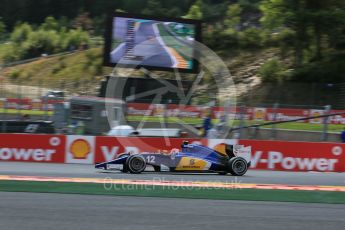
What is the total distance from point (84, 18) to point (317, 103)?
80636mm

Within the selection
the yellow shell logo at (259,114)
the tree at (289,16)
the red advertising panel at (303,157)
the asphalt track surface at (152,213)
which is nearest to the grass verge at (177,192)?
the asphalt track surface at (152,213)

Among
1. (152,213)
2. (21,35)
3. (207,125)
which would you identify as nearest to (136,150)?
(207,125)

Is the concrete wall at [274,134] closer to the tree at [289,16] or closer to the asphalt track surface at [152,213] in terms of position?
the asphalt track surface at [152,213]

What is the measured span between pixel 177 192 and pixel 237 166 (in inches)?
136

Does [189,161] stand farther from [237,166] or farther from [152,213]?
[152,213]

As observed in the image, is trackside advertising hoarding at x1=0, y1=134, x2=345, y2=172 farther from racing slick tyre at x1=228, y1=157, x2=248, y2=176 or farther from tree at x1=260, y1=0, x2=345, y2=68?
tree at x1=260, y1=0, x2=345, y2=68

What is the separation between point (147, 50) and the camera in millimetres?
31297

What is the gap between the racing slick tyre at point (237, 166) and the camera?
1330 cm

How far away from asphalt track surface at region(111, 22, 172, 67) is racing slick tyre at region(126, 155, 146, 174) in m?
18.3

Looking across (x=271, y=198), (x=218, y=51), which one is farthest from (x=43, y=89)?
(x=218, y=51)

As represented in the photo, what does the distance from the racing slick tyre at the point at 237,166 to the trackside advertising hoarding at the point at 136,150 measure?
4.17m

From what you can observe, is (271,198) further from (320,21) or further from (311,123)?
(320,21)

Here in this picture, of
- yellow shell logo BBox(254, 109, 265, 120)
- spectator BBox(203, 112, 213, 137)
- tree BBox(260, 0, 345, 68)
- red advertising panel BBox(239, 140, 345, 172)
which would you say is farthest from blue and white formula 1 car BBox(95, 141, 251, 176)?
tree BBox(260, 0, 345, 68)

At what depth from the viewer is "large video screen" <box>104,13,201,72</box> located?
1213 inches
